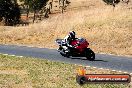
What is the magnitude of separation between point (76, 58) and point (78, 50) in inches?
23.9

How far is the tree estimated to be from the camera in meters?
72.1

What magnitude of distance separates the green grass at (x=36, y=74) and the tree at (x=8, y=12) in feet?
160

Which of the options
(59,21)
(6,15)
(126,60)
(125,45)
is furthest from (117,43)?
(6,15)

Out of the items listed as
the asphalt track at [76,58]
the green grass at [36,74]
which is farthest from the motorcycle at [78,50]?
the green grass at [36,74]

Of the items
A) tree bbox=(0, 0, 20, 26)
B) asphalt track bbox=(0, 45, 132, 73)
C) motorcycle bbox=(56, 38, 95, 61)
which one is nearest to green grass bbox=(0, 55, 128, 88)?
asphalt track bbox=(0, 45, 132, 73)

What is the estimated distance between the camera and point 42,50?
28.9m

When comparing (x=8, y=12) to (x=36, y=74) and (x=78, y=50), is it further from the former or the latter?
(x=36, y=74)

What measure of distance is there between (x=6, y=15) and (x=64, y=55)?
48.2 meters

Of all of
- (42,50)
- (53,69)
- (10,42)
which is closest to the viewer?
(53,69)

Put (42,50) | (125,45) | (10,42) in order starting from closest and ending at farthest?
(42,50) → (125,45) → (10,42)

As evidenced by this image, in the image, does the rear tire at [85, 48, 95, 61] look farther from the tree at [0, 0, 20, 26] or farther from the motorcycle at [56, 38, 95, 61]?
the tree at [0, 0, 20, 26]

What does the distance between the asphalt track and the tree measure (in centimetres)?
4267

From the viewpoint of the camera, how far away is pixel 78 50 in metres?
25.9

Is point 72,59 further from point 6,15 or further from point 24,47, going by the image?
point 6,15
